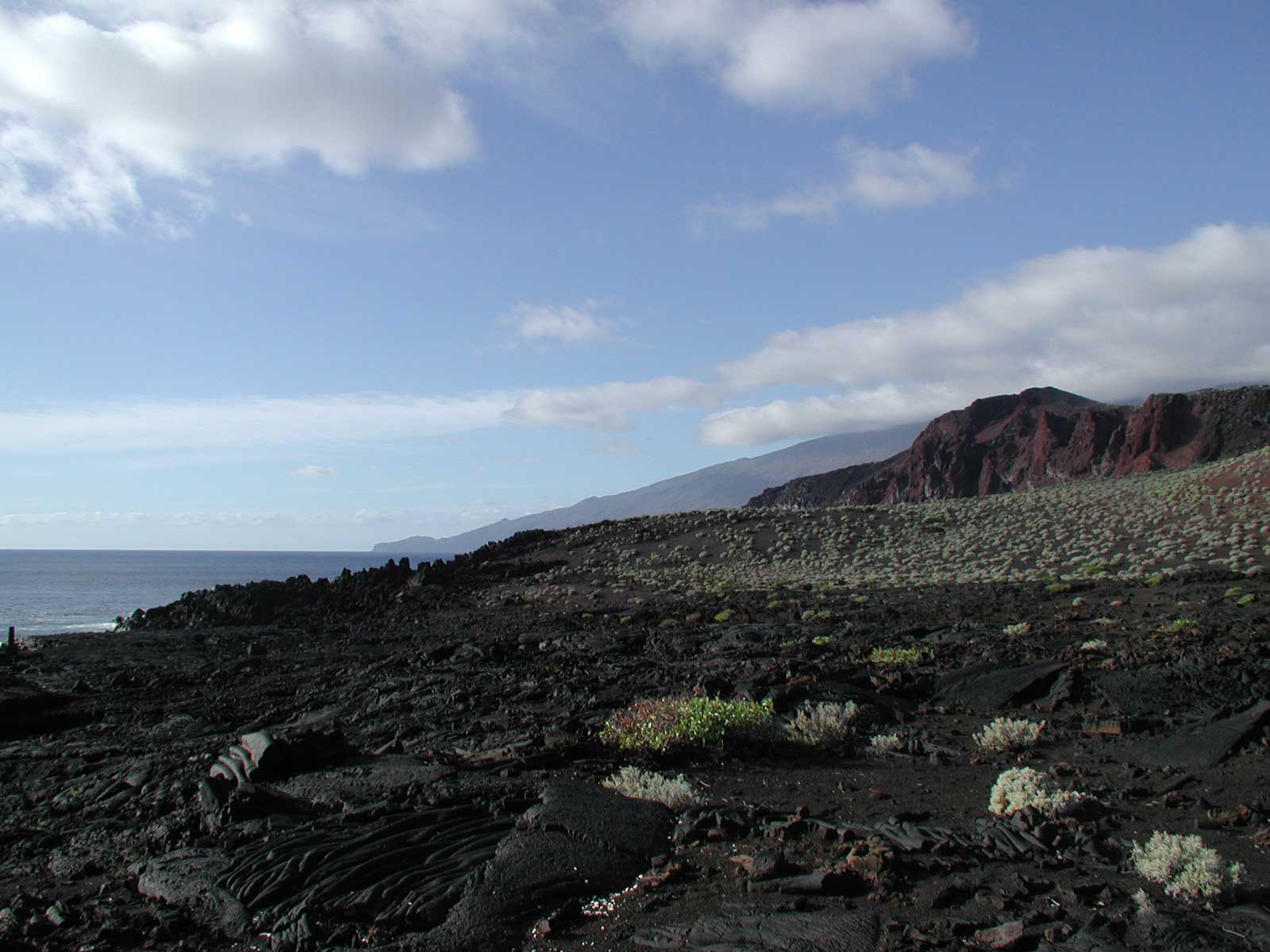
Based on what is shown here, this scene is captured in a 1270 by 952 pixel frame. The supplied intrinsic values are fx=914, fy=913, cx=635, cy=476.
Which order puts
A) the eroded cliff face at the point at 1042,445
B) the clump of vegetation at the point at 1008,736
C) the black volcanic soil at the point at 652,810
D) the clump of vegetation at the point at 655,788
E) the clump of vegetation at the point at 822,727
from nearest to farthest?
the black volcanic soil at the point at 652,810 < the clump of vegetation at the point at 655,788 < the clump of vegetation at the point at 1008,736 < the clump of vegetation at the point at 822,727 < the eroded cliff face at the point at 1042,445

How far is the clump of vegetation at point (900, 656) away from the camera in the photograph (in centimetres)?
1333

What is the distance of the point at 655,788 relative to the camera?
7.48 meters

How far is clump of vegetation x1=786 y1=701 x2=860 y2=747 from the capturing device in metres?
9.22

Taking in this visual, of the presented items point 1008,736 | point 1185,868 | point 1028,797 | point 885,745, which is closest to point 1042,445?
point 1008,736

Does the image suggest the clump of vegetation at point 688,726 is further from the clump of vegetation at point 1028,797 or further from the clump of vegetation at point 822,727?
the clump of vegetation at point 1028,797

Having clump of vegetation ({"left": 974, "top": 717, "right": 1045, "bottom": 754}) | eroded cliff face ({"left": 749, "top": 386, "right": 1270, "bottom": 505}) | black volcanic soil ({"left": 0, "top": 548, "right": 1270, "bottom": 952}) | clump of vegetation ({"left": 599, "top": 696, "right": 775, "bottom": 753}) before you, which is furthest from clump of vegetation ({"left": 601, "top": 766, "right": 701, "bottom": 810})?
eroded cliff face ({"left": 749, "top": 386, "right": 1270, "bottom": 505})

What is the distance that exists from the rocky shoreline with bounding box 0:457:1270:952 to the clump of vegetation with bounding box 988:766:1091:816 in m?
0.04

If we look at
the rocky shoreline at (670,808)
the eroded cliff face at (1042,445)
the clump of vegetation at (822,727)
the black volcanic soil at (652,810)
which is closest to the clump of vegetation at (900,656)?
the rocky shoreline at (670,808)

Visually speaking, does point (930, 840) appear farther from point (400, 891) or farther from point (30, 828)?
point (30, 828)

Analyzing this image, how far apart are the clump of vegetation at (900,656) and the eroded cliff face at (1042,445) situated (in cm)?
8470

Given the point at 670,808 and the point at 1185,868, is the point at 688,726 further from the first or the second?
the point at 1185,868

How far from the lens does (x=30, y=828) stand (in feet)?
27.8

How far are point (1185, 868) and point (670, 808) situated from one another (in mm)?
3545

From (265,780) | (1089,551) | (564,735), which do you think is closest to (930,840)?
(564,735)
